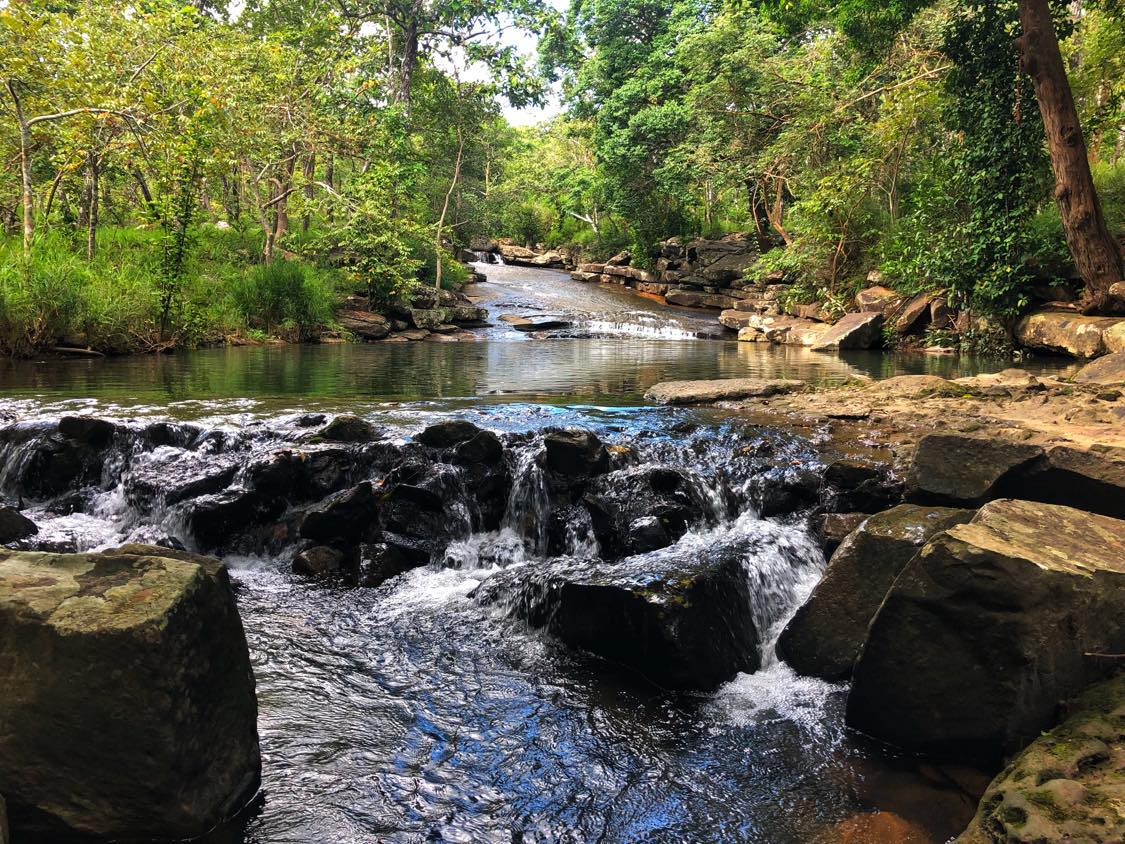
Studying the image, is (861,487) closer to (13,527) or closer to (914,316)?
(13,527)

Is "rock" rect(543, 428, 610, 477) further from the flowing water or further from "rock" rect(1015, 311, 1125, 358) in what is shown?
"rock" rect(1015, 311, 1125, 358)

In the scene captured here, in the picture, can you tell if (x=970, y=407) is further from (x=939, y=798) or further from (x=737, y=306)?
(x=737, y=306)

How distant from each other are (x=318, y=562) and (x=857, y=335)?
14.9 metres

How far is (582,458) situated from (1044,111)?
10.3 m

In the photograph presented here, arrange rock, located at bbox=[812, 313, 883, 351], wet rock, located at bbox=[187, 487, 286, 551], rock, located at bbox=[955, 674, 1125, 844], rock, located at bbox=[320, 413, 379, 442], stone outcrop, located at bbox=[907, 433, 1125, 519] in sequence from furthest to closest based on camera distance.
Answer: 1. rock, located at bbox=[812, 313, 883, 351]
2. rock, located at bbox=[320, 413, 379, 442]
3. wet rock, located at bbox=[187, 487, 286, 551]
4. stone outcrop, located at bbox=[907, 433, 1125, 519]
5. rock, located at bbox=[955, 674, 1125, 844]

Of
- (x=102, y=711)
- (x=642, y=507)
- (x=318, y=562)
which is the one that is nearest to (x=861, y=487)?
(x=642, y=507)

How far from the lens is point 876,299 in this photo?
18000 mm

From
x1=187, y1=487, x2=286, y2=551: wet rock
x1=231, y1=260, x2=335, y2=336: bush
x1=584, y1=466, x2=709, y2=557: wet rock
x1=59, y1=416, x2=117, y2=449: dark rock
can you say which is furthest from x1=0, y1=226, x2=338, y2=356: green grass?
x1=584, y1=466, x2=709, y2=557: wet rock

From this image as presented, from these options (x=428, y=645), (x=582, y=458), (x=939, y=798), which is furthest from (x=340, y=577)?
(x=939, y=798)

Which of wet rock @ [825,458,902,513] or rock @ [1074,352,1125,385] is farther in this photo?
rock @ [1074,352,1125,385]

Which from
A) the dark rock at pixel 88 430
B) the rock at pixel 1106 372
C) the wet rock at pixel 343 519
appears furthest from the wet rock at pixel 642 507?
the rock at pixel 1106 372

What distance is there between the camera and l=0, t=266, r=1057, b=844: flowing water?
9.20ft

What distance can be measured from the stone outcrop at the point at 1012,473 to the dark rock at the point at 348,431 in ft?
15.5

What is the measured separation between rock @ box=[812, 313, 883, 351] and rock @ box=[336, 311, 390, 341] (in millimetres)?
11906
